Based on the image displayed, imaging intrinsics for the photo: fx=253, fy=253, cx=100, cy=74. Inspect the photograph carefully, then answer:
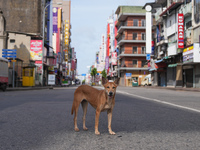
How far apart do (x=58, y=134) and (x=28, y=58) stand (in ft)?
134

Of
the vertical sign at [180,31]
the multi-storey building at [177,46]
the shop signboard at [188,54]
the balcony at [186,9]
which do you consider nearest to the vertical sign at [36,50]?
the multi-storey building at [177,46]

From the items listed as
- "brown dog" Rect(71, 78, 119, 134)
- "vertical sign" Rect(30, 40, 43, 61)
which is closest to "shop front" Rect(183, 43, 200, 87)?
"vertical sign" Rect(30, 40, 43, 61)

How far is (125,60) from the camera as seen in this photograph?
66625 mm

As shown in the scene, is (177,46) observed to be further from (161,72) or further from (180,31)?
(161,72)

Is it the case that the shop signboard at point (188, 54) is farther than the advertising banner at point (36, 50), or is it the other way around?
the advertising banner at point (36, 50)

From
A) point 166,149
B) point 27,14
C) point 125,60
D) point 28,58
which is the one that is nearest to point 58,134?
point 166,149

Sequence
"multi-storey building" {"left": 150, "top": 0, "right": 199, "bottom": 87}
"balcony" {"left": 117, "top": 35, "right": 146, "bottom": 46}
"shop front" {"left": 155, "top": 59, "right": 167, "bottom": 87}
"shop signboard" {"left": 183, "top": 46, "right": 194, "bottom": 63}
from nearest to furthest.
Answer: "shop signboard" {"left": 183, "top": 46, "right": 194, "bottom": 63} → "multi-storey building" {"left": 150, "top": 0, "right": 199, "bottom": 87} → "shop front" {"left": 155, "top": 59, "right": 167, "bottom": 87} → "balcony" {"left": 117, "top": 35, "right": 146, "bottom": 46}

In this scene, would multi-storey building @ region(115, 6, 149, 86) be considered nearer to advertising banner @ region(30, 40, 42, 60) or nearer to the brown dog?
advertising banner @ region(30, 40, 42, 60)

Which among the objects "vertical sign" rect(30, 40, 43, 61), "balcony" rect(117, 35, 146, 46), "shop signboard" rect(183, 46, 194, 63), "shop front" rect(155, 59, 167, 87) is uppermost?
"balcony" rect(117, 35, 146, 46)

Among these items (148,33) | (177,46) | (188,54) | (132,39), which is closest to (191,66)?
(188,54)

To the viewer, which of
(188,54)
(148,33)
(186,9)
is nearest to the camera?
(188,54)

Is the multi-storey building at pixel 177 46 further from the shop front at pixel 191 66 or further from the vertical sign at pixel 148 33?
the vertical sign at pixel 148 33

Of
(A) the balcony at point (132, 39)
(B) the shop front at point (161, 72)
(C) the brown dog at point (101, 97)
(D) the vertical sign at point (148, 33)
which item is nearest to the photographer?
(C) the brown dog at point (101, 97)

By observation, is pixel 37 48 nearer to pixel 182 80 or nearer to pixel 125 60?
pixel 182 80
